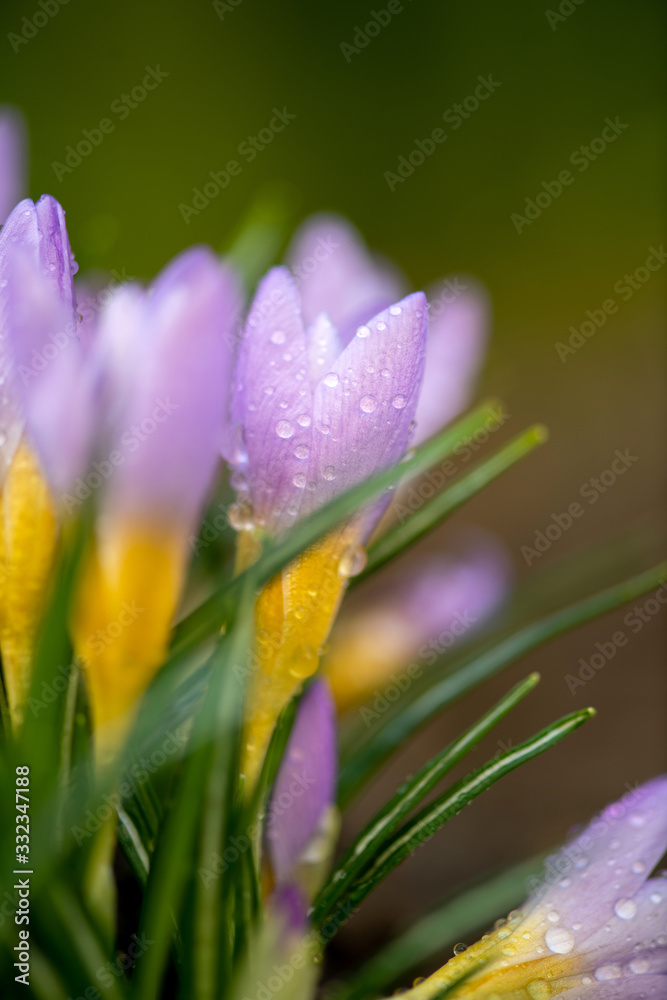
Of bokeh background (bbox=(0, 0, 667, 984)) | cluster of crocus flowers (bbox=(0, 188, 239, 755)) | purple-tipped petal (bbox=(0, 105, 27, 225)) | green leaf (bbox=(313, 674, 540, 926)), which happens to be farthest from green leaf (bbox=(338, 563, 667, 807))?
bokeh background (bbox=(0, 0, 667, 984))

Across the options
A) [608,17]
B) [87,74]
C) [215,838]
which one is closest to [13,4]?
[87,74]

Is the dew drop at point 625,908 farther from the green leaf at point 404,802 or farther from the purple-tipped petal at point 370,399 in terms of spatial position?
the purple-tipped petal at point 370,399

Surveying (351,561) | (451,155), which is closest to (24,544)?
(351,561)

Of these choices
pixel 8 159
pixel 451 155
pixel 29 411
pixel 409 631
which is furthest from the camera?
pixel 451 155

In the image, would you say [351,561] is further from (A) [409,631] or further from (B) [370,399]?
(A) [409,631]

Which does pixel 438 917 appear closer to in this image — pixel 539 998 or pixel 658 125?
pixel 539 998

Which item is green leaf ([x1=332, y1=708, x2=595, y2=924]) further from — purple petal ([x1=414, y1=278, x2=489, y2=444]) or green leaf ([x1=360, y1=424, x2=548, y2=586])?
purple petal ([x1=414, y1=278, x2=489, y2=444])
